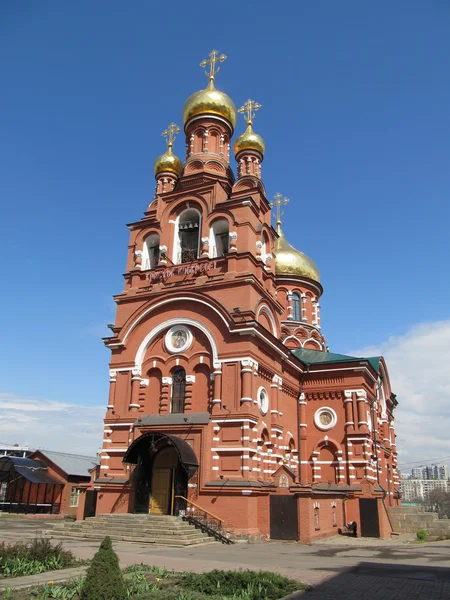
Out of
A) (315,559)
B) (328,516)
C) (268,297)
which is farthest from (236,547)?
(268,297)

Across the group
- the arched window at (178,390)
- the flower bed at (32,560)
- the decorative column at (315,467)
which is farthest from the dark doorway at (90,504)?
the flower bed at (32,560)

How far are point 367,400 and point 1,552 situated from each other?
19.5 meters

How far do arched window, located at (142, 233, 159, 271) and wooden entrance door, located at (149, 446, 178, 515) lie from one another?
825cm

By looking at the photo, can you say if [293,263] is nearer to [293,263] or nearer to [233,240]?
[293,263]

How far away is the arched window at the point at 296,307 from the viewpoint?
32.9 m

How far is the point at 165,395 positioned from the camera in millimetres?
20297

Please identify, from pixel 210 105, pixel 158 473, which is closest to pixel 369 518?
pixel 158 473

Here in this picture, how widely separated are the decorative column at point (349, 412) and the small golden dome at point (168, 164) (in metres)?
13.6

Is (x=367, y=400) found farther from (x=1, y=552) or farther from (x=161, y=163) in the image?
(x=1, y=552)

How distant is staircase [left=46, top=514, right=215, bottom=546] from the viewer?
1551 centimetres

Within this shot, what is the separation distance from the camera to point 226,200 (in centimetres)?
2270

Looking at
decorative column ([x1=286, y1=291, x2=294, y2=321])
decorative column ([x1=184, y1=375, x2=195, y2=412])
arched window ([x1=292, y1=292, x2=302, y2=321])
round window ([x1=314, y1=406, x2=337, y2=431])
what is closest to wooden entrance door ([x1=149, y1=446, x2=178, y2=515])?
decorative column ([x1=184, y1=375, x2=195, y2=412])

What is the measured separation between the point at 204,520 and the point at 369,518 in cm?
690

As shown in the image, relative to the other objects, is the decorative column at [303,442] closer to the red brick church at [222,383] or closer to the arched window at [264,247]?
the red brick church at [222,383]
